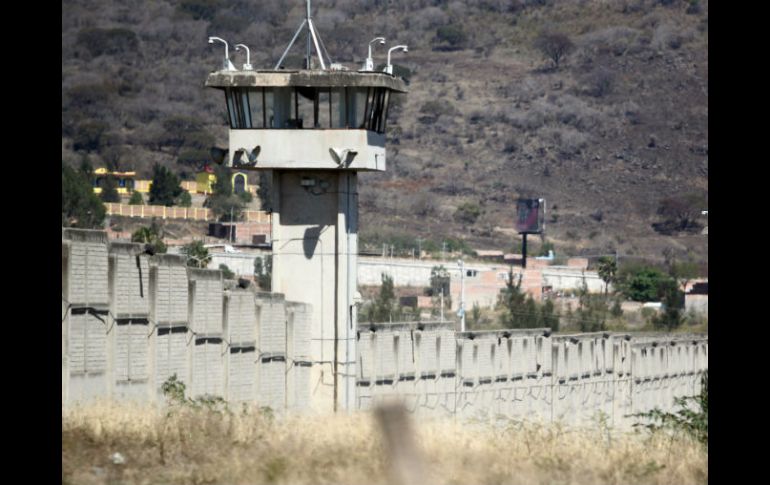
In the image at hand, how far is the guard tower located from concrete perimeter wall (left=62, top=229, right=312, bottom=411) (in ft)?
2.71

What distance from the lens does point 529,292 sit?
138 metres

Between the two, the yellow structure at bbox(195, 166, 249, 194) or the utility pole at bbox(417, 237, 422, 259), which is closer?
the utility pole at bbox(417, 237, 422, 259)

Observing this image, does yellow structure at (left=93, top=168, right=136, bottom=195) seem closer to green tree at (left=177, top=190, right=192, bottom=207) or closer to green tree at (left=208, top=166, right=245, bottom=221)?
green tree at (left=177, top=190, right=192, bottom=207)

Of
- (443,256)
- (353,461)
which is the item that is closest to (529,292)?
(443,256)

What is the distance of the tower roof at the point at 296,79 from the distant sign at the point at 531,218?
396 feet

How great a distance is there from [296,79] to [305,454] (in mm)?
24539

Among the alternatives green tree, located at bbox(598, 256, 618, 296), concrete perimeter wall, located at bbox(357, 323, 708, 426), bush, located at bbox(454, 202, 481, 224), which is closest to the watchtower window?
concrete perimeter wall, located at bbox(357, 323, 708, 426)

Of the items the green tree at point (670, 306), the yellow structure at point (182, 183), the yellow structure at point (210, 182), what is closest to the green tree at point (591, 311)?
the green tree at point (670, 306)

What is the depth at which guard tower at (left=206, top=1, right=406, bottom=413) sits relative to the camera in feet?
143

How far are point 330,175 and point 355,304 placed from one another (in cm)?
352

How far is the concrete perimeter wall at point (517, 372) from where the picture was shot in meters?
48.5

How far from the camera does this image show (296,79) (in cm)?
4397
